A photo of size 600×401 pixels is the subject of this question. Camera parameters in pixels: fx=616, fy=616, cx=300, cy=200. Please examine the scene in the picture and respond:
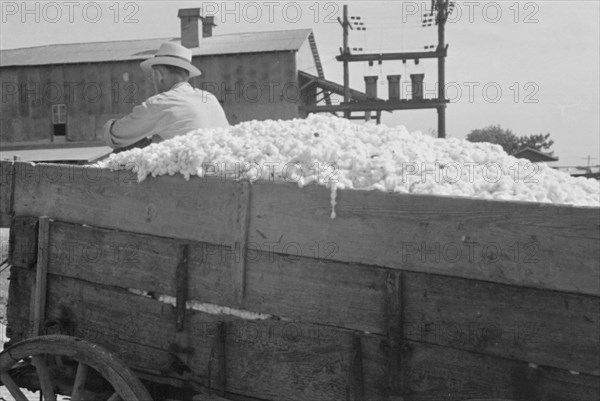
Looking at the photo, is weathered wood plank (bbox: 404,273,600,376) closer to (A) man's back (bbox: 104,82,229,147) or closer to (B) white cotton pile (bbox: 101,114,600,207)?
(B) white cotton pile (bbox: 101,114,600,207)

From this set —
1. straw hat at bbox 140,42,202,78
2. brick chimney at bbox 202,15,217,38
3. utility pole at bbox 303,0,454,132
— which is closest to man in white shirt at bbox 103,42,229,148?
straw hat at bbox 140,42,202,78

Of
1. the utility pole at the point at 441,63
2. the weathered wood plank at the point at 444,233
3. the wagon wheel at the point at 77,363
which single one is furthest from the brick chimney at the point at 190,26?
the weathered wood plank at the point at 444,233

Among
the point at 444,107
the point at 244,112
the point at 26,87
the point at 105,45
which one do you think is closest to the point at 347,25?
the point at 444,107

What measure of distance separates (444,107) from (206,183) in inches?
680

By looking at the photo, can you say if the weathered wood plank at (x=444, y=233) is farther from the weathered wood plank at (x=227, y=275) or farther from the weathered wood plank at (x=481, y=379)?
the weathered wood plank at (x=481, y=379)

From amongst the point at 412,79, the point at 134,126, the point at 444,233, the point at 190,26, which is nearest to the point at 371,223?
the point at 444,233

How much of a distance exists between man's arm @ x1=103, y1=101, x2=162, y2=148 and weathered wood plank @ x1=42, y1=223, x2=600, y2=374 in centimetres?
101

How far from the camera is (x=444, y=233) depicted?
2.34 meters

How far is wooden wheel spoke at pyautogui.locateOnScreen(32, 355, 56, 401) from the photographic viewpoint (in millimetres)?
A: 3162

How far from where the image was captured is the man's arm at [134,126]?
4.10 m

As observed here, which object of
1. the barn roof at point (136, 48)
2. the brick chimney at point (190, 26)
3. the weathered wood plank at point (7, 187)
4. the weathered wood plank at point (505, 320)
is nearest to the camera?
the weathered wood plank at point (505, 320)

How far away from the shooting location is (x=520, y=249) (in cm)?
220

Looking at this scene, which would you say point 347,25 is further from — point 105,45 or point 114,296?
point 114,296

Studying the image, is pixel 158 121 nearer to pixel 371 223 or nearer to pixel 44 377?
pixel 44 377
